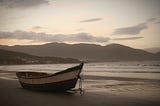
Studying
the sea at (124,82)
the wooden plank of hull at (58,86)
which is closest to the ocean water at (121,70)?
the sea at (124,82)

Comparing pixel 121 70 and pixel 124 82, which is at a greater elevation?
pixel 124 82

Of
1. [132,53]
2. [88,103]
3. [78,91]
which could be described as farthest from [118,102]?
[132,53]

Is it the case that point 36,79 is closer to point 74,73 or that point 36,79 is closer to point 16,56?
point 74,73

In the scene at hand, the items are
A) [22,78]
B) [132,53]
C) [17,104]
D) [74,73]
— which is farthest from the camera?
[132,53]

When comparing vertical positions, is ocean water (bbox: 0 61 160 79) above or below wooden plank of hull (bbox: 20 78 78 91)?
below

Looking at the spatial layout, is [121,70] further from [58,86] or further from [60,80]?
[60,80]

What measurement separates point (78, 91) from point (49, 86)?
1284 mm

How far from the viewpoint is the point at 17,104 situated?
629 centimetres

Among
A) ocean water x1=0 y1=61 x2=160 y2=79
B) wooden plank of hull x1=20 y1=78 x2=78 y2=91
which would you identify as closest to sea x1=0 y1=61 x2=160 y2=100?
ocean water x1=0 y1=61 x2=160 y2=79

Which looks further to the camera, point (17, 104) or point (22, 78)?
point (22, 78)

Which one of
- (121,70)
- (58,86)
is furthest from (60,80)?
(121,70)

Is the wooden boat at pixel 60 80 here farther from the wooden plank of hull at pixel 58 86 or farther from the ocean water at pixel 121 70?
the ocean water at pixel 121 70

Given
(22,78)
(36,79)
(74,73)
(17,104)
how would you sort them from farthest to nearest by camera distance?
(22,78) < (36,79) < (74,73) < (17,104)

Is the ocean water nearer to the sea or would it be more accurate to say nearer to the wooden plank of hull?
the sea
